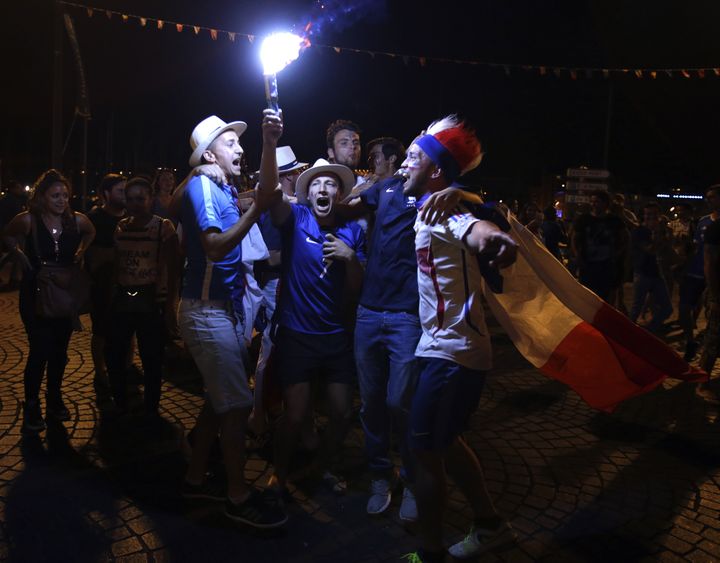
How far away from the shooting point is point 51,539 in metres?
3.28

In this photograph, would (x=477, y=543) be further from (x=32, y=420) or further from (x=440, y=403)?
(x=32, y=420)

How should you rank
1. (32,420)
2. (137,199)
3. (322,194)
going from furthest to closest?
1. (137,199)
2. (32,420)
3. (322,194)

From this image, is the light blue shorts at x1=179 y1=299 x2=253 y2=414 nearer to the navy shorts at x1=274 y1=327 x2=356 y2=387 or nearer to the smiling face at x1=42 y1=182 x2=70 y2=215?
the navy shorts at x1=274 y1=327 x2=356 y2=387

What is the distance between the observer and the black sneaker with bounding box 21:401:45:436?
4664 mm

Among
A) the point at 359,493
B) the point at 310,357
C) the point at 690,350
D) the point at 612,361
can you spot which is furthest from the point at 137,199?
the point at 690,350

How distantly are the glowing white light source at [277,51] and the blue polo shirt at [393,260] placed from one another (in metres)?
1.06

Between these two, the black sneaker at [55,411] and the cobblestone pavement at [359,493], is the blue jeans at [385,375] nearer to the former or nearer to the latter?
the cobblestone pavement at [359,493]

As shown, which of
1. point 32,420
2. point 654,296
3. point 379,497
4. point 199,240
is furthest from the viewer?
point 654,296

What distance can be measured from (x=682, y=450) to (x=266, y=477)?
3262 mm

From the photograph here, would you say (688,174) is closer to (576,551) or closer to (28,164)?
(576,551)

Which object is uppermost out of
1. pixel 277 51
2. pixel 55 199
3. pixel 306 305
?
pixel 277 51

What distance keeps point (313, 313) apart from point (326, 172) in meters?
0.93

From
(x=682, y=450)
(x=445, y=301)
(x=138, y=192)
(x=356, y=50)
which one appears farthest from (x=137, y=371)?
(x=356, y=50)

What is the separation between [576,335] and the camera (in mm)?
3422
